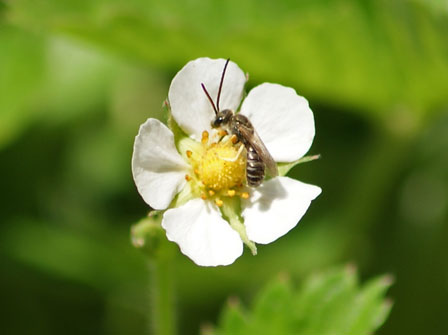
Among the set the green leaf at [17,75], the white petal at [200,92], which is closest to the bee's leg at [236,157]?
the white petal at [200,92]

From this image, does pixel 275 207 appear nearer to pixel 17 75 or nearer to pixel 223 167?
pixel 223 167

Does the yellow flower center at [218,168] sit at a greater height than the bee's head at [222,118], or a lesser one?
lesser

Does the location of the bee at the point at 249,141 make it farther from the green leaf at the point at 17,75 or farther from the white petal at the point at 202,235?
the green leaf at the point at 17,75

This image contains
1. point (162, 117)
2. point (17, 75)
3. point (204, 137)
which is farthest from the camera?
point (17, 75)

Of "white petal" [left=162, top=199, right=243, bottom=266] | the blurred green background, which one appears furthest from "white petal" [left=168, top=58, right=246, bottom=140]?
the blurred green background

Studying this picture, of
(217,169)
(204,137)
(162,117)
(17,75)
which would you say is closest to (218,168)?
(217,169)

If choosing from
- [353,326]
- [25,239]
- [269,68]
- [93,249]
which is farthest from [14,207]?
[353,326]

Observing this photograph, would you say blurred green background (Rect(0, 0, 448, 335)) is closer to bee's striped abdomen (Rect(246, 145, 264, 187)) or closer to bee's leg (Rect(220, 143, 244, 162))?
bee's leg (Rect(220, 143, 244, 162))
